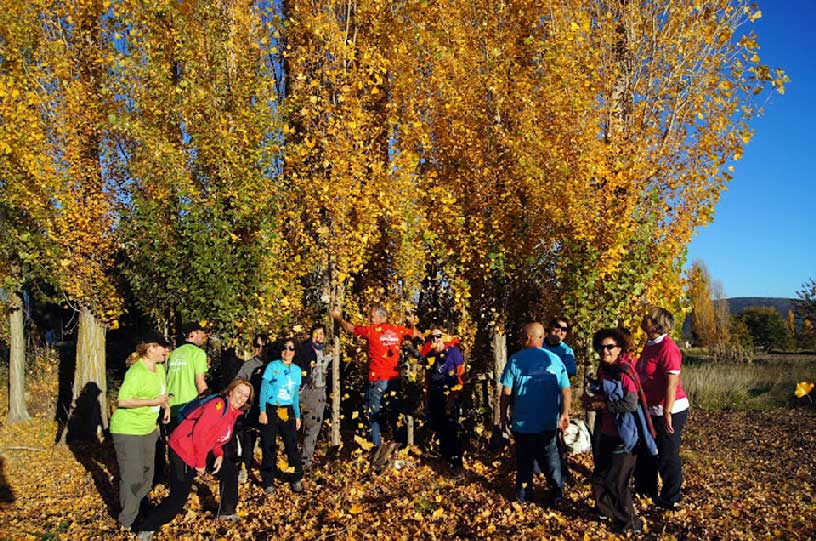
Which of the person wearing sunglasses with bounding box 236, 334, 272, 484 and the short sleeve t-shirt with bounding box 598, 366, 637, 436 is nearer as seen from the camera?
the short sleeve t-shirt with bounding box 598, 366, 637, 436

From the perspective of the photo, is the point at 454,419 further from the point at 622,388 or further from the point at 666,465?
the point at 622,388

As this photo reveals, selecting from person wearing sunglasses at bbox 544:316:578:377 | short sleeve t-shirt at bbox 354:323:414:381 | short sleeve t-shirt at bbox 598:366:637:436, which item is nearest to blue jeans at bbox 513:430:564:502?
short sleeve t-shirt at bbox 598:366:637:436

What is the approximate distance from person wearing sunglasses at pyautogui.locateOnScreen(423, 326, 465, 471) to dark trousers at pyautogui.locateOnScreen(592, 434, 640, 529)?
2.11 meters

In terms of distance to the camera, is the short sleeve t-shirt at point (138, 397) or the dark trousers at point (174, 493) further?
the short sleeve t-shirt at point (138, 397)

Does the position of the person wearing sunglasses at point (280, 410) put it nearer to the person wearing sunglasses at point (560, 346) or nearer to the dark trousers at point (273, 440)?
the dark trousers at point (273, 440)

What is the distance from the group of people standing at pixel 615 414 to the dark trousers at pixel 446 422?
117 centimetres

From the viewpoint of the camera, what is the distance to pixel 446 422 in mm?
6629

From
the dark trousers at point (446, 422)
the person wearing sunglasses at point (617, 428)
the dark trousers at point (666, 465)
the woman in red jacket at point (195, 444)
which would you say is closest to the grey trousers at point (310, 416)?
the dark trousers at point (446, 422)

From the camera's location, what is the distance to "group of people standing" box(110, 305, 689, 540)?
15.2 feet

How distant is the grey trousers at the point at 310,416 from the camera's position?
664 centimetres

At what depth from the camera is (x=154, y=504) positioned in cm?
610

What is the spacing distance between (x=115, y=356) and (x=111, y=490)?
10.7 meters

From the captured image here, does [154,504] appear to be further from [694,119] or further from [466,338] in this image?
[694,119]

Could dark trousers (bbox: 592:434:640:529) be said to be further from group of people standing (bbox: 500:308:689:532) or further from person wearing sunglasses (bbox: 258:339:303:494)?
person wearing sunglasses (bbox: 258:339:303:494)
